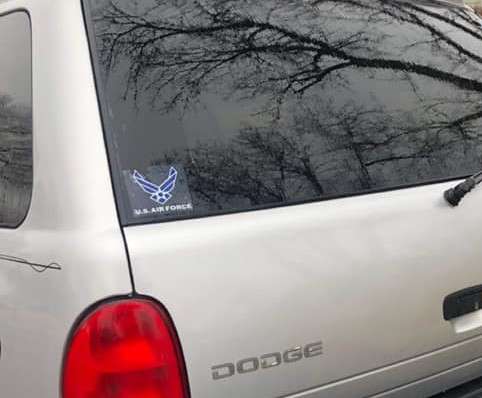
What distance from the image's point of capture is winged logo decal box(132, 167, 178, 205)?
169cm

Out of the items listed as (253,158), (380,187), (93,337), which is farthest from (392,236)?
(93,337)

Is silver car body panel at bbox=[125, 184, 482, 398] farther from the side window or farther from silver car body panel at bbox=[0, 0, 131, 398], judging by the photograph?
the side window

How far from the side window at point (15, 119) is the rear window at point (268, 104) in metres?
0.25

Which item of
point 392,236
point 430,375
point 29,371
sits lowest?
point 430,375

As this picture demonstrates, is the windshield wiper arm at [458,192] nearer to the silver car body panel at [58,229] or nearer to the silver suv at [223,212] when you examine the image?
the silver suv at [223,212]

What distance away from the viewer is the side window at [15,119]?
188cm

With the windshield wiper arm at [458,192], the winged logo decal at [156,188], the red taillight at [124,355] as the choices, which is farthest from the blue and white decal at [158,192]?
the windshield wiper arm at [458,192]

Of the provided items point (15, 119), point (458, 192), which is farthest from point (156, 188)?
point (458, 192)

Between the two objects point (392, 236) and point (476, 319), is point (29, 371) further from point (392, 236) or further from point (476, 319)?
point (476, 319)

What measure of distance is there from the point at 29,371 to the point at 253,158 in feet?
2.60

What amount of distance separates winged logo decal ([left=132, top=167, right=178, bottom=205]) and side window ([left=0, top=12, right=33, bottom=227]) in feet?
1.08

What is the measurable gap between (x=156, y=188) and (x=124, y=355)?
16.2 inches

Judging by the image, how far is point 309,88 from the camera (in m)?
2.07

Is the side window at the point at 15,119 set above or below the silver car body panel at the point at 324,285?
above
